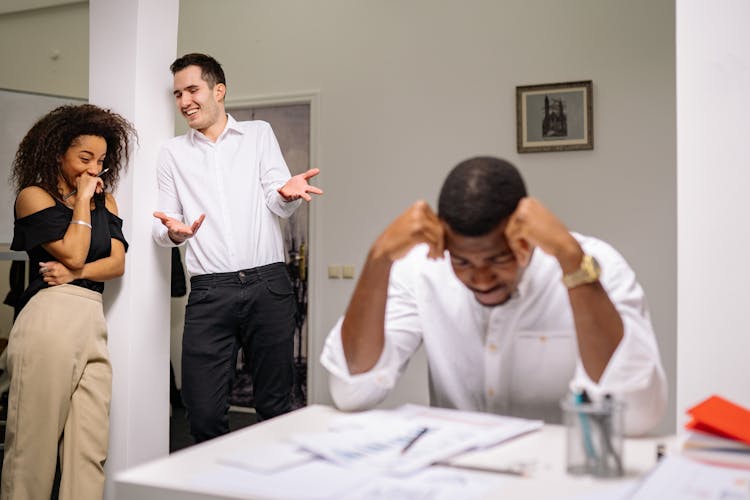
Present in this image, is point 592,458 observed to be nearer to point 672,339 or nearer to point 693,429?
point 693,429

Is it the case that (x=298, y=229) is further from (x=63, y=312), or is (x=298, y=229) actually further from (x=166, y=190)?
(x=63, y=312)

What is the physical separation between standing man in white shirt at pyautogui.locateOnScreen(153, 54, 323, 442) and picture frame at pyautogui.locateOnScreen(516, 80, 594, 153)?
1.85 meters

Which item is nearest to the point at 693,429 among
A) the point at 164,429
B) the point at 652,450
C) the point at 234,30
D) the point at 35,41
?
the point at 652,450

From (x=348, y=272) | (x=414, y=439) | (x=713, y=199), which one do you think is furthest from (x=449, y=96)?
(x=414, y=439)

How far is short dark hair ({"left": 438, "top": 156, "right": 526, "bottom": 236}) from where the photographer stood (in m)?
1.52

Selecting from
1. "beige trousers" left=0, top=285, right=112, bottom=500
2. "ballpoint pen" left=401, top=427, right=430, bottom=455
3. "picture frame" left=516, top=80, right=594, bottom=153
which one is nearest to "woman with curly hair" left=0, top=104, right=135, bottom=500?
"beige trousers" left=0, top=285, right=112, bottom=500

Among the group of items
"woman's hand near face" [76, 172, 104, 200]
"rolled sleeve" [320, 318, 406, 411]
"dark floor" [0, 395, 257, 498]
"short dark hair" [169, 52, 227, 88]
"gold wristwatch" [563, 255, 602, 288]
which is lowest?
"dark floor" [0, 395, 257, 498]

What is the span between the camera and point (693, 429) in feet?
4.70

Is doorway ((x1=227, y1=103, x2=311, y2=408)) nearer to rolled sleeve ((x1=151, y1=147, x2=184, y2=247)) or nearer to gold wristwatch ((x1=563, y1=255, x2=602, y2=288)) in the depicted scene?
rolled sleeve ((x1=151, y1=147, x2=184, y2=247))

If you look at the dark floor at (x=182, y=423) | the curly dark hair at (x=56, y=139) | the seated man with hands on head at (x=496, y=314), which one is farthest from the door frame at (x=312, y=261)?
the seated man with hands on head at (x=496, y=314)

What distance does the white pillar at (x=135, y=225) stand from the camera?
3.05 metres

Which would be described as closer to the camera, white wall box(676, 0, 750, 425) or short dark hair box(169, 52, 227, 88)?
white wall box(676, 0, 750, 425)

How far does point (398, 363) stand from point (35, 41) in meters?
5.41

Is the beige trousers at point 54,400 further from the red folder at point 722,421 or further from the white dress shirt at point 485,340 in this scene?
the red folder at point 722,421
